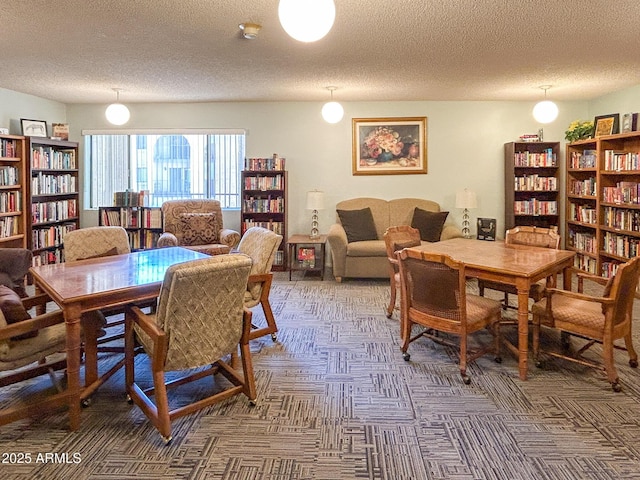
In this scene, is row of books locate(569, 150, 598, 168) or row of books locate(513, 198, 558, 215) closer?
row of books locate(569, 150, 598, 168)

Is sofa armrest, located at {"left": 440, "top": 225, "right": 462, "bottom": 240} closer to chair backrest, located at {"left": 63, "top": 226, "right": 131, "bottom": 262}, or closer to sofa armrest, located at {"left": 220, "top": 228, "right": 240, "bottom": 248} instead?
sofa armrest, located at {"left": 220, "top": 228, "right": 240, "bottom": 248}

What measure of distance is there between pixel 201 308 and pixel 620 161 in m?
5.05

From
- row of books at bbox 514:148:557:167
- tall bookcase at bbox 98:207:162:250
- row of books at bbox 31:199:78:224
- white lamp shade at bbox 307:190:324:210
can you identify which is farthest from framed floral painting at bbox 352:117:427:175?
row of books at bbox 31:199:78:224

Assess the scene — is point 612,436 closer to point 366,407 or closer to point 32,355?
point 366,407

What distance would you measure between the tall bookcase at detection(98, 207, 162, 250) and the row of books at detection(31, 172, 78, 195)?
1.76 ft

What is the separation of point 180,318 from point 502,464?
5.35ft

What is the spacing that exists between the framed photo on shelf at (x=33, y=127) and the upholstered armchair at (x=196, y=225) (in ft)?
6.06

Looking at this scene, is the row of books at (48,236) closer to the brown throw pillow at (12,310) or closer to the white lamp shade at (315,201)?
the white lamp shade at (315,201)

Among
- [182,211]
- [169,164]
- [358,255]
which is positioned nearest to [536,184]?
[358,255]

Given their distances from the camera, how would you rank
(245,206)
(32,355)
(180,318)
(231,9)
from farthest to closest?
(245,206)
(231,9)
(32,355)
(180,318)

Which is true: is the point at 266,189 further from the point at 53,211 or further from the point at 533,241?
the point at 533,241

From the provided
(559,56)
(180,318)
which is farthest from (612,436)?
(559,56)

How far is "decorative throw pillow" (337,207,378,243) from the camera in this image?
6.07m

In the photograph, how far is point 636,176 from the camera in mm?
5141
